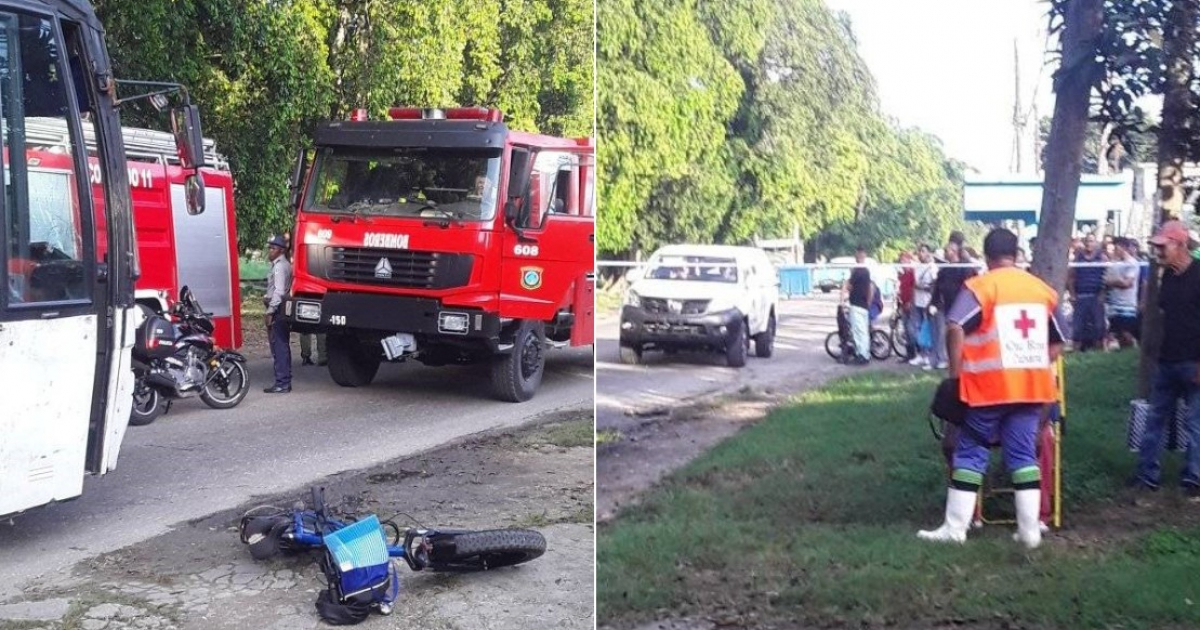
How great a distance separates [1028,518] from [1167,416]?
1.09 ft

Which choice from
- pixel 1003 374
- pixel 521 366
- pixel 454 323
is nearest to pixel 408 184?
pixel 454 323

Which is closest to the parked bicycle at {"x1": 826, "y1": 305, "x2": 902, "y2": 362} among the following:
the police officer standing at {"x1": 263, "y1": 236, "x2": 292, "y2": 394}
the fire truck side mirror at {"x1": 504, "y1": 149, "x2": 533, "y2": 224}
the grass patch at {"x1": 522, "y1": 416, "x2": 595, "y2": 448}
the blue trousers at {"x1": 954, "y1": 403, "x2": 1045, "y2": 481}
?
the blue trousers at {"x1": 954, "y1": 403, "x2": 1045, "y2": 481}

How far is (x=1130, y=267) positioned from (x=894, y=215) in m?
0.47

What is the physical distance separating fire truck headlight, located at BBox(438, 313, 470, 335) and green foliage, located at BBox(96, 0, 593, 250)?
6.50 ft

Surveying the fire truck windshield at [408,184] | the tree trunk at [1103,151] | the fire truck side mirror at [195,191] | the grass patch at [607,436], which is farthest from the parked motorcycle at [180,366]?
the tree trunk at [1103,151]

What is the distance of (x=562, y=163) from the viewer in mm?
10453

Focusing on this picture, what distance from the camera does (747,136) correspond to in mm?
2459

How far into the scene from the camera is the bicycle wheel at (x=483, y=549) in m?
5.45

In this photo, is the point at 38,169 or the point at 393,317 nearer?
the point at 38,169

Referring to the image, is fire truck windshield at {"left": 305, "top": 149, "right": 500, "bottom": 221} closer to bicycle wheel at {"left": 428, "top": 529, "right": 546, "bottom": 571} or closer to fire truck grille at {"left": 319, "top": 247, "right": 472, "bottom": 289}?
fire truck grille at {"left": 319, "top": 247, "right": 472, "bottom": 289}

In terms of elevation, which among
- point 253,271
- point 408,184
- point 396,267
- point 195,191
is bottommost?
point 253,271

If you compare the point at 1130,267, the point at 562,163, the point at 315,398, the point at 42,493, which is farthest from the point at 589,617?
the point at 315,398

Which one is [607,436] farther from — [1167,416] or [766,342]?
[1167,416]

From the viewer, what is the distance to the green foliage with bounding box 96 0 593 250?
38.7ft
